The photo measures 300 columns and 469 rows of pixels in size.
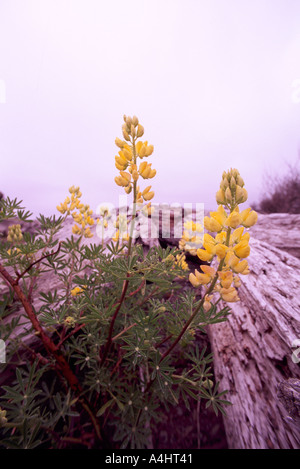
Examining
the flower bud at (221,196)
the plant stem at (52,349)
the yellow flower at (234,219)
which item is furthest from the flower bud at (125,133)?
the plant stem at (52,349)

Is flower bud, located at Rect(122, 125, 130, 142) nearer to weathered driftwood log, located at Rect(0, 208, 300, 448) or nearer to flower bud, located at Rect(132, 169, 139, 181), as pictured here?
flower bud, located at Rect(132, 169, 139, 181)

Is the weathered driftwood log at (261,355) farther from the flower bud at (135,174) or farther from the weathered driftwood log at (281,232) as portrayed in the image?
the flower bud at (135,174)

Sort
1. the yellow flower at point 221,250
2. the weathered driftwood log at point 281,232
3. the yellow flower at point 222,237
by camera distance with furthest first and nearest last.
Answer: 1. the weathered driftwood log at point 281,232
2. the yellow flower at point 222,237
3. the yellow flower at point 221,250

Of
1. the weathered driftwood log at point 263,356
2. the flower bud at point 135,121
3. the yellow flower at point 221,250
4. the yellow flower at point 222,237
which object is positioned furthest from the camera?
the weathered driftwood log at point 263,356

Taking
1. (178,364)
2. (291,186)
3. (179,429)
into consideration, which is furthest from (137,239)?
(291,186)

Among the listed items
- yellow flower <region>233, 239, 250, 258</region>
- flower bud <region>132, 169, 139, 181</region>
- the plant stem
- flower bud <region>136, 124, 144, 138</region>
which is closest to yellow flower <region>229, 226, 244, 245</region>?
yellow flower <region>233, 239, 250, 258</region>

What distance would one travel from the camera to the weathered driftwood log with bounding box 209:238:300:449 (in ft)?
3.47

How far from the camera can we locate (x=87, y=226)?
6.74 ft

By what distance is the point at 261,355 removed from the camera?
4.04ft

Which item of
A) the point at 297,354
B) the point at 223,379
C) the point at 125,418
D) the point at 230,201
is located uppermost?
the point at 230,201

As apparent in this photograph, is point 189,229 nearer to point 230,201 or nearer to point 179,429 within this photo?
point 230,201

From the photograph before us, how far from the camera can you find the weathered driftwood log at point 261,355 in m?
1.06

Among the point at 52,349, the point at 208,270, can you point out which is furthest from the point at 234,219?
the point at 52,349

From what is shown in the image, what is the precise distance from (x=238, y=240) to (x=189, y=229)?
121 cm
